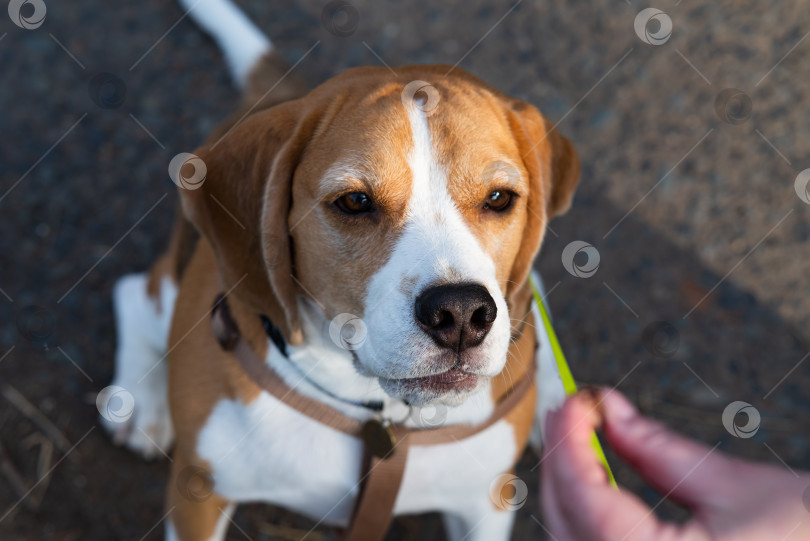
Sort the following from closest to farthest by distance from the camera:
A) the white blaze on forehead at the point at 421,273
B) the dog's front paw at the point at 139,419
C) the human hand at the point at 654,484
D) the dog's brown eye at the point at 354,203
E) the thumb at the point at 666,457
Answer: the human hand at the point at 654,484
the thumb at the point at 666,457
the white blaze on forehead at the point at 421,273
the dog's brown eye at the point at 354,203
the dog's front paw at the point at 139,419

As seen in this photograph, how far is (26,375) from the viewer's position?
3959 mm

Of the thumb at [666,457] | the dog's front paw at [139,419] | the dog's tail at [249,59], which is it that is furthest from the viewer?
the dog's front paw at [139,419]

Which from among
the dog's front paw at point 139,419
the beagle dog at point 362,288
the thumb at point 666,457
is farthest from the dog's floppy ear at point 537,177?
the dog's front paw at point 139,419

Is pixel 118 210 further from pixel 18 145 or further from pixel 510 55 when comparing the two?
pixel 510 55

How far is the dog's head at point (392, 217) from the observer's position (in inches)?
82.6

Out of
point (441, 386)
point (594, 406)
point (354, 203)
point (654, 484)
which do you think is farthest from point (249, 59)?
point (654, 484)

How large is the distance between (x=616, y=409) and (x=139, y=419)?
2.72 m

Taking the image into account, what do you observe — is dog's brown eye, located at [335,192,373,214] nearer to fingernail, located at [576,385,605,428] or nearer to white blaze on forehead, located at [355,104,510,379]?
white blaze on forehead, located at [355,104,510,379]

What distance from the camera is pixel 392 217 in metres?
2.25

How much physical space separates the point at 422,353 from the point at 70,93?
11.7 feet

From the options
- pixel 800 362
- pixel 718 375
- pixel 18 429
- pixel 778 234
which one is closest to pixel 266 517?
pixel 18 429

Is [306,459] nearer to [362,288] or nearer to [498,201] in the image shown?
[362,288]

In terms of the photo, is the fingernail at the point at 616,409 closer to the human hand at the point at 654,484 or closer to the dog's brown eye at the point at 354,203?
the human hand at the point at 654,484

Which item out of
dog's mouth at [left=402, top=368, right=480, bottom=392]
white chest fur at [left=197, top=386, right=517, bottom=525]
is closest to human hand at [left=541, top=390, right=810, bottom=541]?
dog's mouth at [left=402, top=368, right=480, bottom=392]
